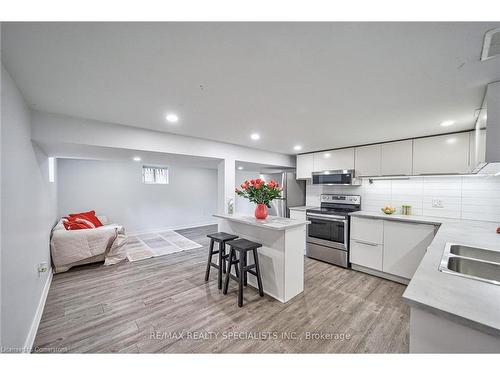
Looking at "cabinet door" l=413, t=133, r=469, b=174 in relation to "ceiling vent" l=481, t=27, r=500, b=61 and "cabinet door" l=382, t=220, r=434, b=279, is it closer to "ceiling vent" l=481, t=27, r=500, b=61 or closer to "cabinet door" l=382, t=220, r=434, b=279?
"cabinet door" l=382, t=220, r=434, b=279

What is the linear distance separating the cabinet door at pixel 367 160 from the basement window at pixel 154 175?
539 centimetres

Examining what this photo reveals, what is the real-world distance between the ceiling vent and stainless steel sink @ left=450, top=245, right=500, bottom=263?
1.38 metres

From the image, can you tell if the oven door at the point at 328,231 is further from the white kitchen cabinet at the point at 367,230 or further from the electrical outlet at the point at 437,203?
the electrical outlet at the point at 437,203

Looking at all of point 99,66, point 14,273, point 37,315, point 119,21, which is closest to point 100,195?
point 37,315

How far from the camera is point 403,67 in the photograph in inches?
49.4

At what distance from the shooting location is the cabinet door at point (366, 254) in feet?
9.62

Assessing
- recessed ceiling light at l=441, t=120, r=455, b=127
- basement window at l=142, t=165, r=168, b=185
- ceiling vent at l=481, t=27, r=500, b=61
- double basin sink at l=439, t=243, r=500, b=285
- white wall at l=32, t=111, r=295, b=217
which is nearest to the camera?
ceiling vent at l=481, t=27, r=500, b=61

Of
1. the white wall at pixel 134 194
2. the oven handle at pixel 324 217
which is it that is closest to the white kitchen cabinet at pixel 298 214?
the oven handle at pixel 324 217

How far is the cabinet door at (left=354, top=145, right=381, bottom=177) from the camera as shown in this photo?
3.29m

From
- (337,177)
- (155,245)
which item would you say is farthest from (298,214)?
(155,245)

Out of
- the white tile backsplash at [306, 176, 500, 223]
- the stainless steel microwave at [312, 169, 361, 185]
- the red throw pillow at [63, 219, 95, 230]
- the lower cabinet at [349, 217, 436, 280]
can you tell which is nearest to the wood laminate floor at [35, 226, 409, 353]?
the lower cabinet at [349, 217, 436, 280]

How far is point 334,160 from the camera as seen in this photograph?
3.84 m
